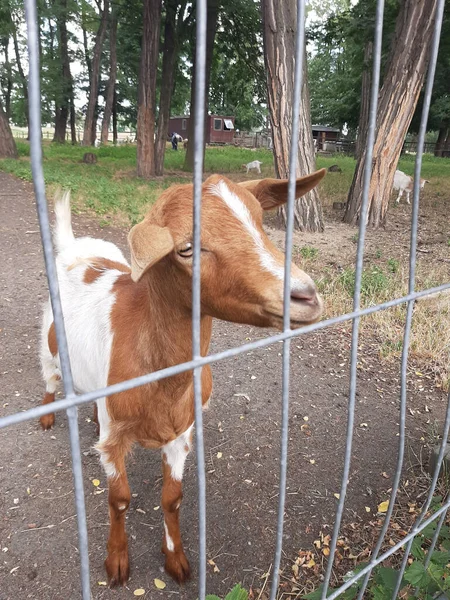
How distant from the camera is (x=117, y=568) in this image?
6.53ft

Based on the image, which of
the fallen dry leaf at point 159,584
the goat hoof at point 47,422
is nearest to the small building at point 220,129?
the goat hoof at point 47,422

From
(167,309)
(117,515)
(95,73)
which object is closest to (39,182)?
(167,309)

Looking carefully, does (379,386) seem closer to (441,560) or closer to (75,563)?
(441,560)

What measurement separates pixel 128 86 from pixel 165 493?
35.6 m

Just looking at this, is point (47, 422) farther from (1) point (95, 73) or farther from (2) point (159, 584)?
(1) point (95, 73)

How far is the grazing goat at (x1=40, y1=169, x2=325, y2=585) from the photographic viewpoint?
3.90ft

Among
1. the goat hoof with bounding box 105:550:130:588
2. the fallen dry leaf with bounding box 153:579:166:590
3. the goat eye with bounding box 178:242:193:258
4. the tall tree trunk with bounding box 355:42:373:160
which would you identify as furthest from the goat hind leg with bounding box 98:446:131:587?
the tall tree trunk with bounding box 355:42:373:160

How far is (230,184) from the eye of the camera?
1379mm

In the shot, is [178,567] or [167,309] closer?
[167,309]

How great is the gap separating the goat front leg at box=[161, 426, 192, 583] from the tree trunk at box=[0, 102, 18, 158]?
44.4 feet

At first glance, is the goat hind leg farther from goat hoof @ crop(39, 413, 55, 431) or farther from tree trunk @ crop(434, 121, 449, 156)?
tree trunk @ crop(434, 121, 449, 156)

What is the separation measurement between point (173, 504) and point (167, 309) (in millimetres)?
1042

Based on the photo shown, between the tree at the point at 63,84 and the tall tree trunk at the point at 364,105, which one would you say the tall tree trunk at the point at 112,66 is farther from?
the tall tree trunk at the point at 364,105

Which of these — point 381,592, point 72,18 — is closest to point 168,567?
point 381,592
